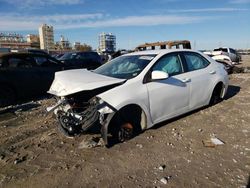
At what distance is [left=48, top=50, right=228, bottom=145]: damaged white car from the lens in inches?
166

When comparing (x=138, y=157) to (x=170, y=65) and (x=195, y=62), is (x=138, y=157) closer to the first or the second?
(x=170, y=65)

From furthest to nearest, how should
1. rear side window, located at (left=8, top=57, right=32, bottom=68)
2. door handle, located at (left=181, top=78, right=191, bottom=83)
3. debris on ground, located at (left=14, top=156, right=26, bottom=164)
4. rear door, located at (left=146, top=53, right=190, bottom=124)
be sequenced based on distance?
1. rear side window, located at (left=8, top=57, right=32, bottom=68)
2. door handle, located at (left=181, top=78, right=191, bottom=83)
3. rear door, located at (left=146, top=53, right=190, bottom=124)
4. debris on ground, located at (left=14, top=156, right=26, bottom=164)

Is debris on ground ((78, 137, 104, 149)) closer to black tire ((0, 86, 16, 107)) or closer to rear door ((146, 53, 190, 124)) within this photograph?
rear door ((146, 53, 190, 124))

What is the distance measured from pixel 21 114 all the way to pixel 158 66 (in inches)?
151

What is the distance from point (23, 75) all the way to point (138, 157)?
5518 mm

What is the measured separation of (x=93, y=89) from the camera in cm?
Result: 425

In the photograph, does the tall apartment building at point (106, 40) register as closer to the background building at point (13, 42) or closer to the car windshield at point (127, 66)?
the background building at point (13, 42)

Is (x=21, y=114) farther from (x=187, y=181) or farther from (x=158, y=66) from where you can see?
(x=187, y=181)

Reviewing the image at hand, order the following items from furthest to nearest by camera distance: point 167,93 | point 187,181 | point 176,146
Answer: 1. point 167,93
2. point 176,146
3. point 187,181

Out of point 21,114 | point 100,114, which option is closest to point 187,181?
point 100,114

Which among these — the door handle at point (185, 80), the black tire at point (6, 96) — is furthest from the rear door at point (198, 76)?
the black tire at point (6, 96)

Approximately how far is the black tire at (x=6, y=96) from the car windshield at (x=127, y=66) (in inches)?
148

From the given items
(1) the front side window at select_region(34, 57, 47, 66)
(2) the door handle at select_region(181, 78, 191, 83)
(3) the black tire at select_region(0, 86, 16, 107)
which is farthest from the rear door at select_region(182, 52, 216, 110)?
(3) the black tire at select_region(0, 86, 16, 107)

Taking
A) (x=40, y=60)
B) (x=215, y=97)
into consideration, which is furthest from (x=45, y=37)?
(x=215, y=97)
